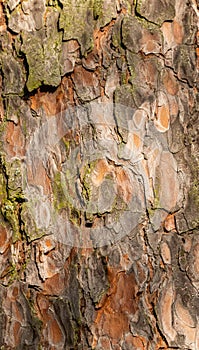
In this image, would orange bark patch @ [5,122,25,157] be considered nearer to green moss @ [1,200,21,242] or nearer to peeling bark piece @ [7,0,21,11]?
green moss @ [1,200,21,242]

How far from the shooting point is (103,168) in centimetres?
131

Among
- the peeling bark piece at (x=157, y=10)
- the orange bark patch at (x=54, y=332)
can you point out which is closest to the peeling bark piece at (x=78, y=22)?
the peeling bark piece at (x=157, y=10)

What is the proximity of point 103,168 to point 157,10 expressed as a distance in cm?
36

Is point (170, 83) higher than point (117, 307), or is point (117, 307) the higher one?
point (170, 83)

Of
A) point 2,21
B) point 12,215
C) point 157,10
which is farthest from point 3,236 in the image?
point 157,10

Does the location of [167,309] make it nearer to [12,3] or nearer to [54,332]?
[54,332]

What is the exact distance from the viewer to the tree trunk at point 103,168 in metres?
1.30

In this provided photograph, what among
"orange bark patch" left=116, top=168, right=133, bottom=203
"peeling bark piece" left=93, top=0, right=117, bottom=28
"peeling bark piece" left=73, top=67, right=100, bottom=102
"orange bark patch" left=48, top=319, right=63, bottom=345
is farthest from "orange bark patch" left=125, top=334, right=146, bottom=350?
"peeling bark piece" left=93, top=0, right=117, bottom=28

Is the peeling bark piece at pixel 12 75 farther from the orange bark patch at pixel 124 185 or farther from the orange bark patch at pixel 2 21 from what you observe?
the orange bark patch at pixel 124 185

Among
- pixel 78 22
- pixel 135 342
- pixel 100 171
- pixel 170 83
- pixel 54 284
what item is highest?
pixel 78 22

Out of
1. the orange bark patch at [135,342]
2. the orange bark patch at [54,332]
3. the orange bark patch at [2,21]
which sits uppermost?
the orange bark patch at [2,21]

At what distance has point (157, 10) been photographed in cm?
129

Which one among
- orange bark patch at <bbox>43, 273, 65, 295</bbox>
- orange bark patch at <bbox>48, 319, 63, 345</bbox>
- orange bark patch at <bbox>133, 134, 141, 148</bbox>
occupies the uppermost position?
orange bark patch at <bbox>133, 134, 141, 148</bbox>

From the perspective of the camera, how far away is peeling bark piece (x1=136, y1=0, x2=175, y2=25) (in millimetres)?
1288
